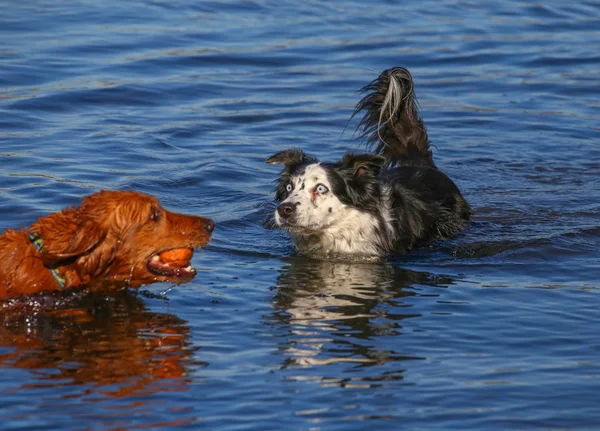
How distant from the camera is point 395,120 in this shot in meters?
10.5

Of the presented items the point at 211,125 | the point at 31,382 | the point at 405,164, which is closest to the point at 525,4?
the point at 211,125

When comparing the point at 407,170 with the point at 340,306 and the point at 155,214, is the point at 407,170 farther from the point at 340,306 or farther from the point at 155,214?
the point at 155,214

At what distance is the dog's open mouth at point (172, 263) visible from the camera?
7.39m

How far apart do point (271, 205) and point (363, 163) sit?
5.89ft

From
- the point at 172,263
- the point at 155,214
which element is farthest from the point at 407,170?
the point at 155,214

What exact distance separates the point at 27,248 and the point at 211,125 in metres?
6.77

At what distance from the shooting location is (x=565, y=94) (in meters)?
15.6

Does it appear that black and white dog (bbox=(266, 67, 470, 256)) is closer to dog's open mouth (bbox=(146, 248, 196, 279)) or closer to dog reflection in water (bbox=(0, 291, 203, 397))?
dog's open mouth (bbox=(146, 248, 196, 279))

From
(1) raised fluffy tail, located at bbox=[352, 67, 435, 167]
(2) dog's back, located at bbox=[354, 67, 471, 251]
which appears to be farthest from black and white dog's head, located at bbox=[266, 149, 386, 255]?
(1) raised fluffy tail, located at bbox=[352, 67, 435, 167]

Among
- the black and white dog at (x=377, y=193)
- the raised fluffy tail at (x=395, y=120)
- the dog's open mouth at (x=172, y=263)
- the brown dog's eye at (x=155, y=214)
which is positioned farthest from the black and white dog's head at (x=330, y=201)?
the brown dog's eye at (x=155, y=214)

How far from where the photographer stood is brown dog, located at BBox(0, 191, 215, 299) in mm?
6988

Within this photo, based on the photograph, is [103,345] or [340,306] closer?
[103,345]

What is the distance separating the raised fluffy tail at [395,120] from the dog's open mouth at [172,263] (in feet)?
11.5

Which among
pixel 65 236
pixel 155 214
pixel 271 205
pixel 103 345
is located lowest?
pixel 103 345
